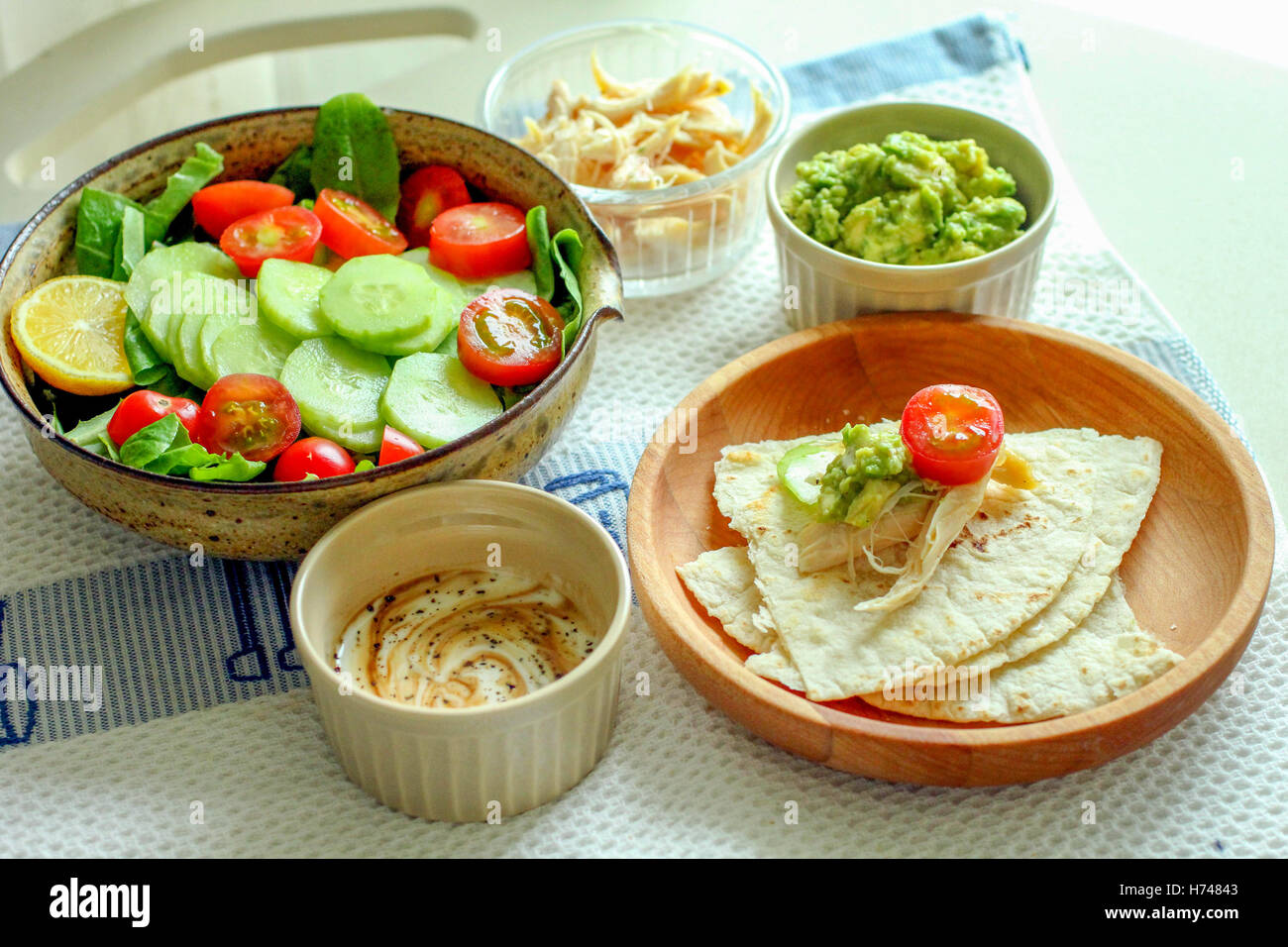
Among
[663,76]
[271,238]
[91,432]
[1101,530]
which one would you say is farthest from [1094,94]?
[91,432]

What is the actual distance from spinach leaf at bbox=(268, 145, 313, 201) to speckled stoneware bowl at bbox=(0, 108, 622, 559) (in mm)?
31

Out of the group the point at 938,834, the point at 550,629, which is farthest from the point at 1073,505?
the point at 550,629

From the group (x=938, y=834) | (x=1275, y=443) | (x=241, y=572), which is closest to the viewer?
(x=938, y=834)

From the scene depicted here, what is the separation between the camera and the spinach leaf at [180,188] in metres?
2.62

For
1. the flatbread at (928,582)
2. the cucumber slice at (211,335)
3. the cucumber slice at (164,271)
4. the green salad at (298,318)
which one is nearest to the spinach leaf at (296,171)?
the green salad at (298,318)

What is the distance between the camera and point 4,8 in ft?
12.1

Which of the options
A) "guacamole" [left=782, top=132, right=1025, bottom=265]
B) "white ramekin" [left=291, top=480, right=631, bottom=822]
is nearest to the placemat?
"white ramekin" [left=291, top=480, right=631, bottom=822]

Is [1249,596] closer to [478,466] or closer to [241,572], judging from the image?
[478,466]

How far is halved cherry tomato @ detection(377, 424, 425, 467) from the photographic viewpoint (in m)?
2.22

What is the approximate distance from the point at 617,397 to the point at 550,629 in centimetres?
73

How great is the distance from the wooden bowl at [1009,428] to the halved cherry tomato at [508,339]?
0.27 meters

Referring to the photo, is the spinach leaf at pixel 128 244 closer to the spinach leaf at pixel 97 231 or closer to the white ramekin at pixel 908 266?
the spinach leaf at pixel 97 231

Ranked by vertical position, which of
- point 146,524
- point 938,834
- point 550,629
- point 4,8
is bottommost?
point 938,834

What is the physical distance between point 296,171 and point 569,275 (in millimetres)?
699
